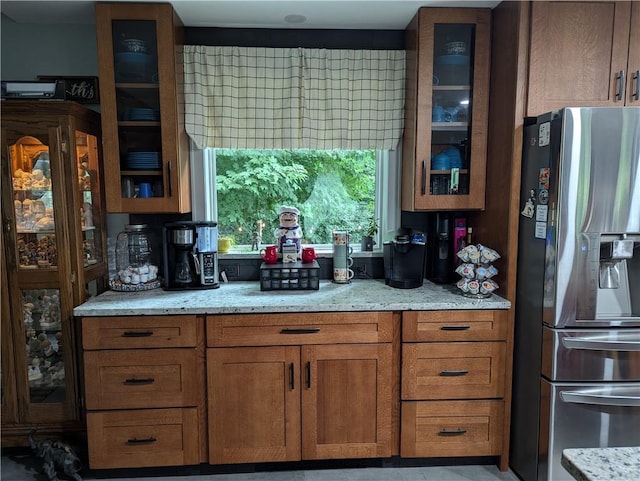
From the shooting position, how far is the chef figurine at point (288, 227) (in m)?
2.59

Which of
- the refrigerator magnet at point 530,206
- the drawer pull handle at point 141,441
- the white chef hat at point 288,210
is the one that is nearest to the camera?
the refrigerator magnet at point 530,206

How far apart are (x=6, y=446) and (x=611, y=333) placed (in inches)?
123

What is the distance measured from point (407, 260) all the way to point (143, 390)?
5.05 feet

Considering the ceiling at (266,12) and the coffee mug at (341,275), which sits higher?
the ceiling at (266,12)

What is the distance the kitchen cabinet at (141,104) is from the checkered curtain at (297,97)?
0.65 feet

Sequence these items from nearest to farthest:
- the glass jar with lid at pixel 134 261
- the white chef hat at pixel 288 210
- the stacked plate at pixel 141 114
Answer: the stacked plate at pixel 141 114, the glass jar with lid at pixel 134 261, the white chef hat at pixel 288 210

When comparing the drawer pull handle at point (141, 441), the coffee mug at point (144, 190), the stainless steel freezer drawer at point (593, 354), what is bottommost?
the drawer pull handle at point (141, 441)

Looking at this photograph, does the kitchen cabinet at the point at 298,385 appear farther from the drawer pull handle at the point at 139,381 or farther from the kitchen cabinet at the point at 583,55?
the kitchen cabinet at the point at 583,55

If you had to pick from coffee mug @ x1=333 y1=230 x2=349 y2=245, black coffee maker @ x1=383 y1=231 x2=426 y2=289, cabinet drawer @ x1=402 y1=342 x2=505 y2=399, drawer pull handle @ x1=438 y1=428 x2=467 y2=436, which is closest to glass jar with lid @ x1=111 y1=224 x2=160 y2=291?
coffee mug @ x1=333 y1=230 x2=349 y2=245

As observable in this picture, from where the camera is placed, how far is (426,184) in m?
2.37

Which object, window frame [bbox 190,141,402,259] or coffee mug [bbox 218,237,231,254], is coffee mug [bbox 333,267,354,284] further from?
coffee mug [bbox 218,237,231,254]

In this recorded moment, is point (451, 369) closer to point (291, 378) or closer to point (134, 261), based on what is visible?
point (291, 378)

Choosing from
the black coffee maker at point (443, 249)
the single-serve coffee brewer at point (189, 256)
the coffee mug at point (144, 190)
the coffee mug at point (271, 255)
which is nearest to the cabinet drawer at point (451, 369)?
the black coffee maker at point (443, 249)

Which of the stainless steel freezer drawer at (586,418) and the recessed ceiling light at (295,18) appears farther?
the recessed ceiling light at (295,18)
